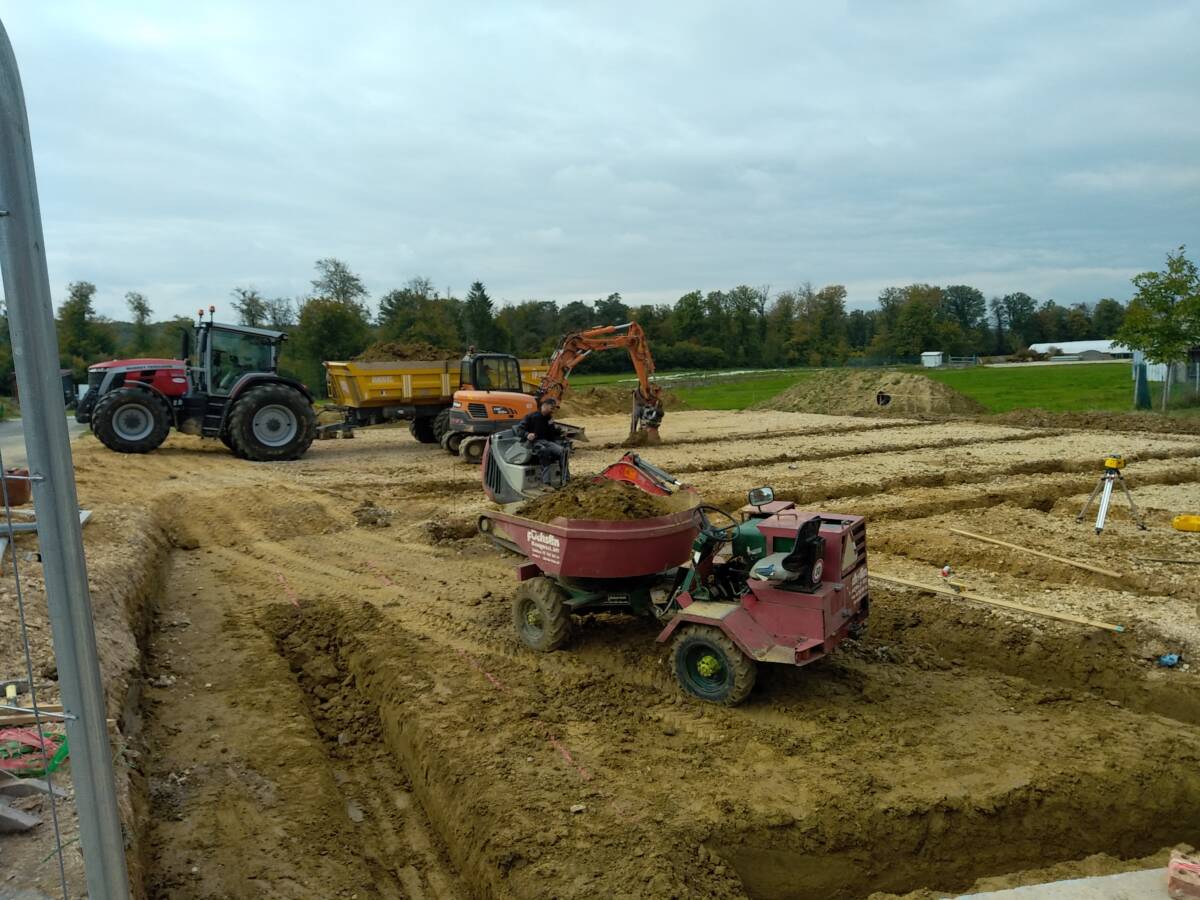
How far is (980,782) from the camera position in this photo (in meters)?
4.57

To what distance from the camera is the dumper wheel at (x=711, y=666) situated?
5.30 metres

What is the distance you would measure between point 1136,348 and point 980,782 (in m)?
21.7

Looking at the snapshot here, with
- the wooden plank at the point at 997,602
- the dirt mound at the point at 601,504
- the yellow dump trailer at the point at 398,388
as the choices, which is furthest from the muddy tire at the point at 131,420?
the wooden plank at the point at 997,602

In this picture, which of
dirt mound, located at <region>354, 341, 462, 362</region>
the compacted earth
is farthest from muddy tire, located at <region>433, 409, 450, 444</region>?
the compacted earth

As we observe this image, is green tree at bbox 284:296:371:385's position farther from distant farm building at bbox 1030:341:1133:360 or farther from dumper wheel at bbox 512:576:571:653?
distant farm building at bbox 1030:341:1133:360

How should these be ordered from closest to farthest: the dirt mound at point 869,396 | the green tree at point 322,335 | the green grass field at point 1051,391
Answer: the dirt mound at point 869,396 → the green grass field at point 1051,391 → the green tree at point 322,335

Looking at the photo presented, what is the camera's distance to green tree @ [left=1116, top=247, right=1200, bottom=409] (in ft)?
67.9

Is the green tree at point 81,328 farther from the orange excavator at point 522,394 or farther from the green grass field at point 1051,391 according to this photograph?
the green grass field at point 1051,391

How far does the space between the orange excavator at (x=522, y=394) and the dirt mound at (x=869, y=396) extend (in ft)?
34.7

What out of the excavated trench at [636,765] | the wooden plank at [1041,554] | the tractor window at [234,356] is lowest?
the excavated trench at [636,765]

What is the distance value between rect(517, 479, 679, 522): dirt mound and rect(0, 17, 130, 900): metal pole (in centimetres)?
402

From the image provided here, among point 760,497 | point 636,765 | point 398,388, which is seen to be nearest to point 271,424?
point 398,388

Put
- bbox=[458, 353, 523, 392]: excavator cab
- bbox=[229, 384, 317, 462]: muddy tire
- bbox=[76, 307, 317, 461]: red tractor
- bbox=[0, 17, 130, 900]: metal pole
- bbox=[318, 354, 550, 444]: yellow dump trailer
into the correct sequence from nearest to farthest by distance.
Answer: bbox=[0, 17, 130, 900]: metal pole < bbox=[76, 307, 317, 461]: red tractor < bbox=[229, 384, 317, 462]: muddy tire < bbox=[458, 353, 523, 392]: excavator cab < bbox=[318, 354, 550, 444]: yellow dump trailer

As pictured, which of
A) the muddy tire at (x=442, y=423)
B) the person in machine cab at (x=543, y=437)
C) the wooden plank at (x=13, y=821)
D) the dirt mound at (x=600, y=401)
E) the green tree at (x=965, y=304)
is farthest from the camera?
the green tree at (x=965, y=304)
